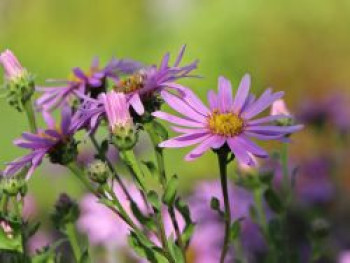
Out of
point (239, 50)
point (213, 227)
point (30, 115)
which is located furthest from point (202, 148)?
point (239, 50)

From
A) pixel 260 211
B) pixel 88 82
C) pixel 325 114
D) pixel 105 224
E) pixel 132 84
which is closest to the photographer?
pixel 132 84

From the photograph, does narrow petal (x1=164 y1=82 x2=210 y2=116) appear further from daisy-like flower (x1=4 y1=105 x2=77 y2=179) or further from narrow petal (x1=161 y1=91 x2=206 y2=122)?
daisy-like flower (x1=4 y1=105 x2=77 y2=179)

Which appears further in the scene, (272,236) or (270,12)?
(270,12)

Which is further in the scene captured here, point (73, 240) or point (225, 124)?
point (73, 240)

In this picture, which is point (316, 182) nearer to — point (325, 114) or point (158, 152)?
point (325, 114)

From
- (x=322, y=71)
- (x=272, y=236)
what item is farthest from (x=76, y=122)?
(x=322, y=71)

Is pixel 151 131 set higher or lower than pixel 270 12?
lower

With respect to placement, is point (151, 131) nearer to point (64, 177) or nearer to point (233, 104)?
point (233, 104)
